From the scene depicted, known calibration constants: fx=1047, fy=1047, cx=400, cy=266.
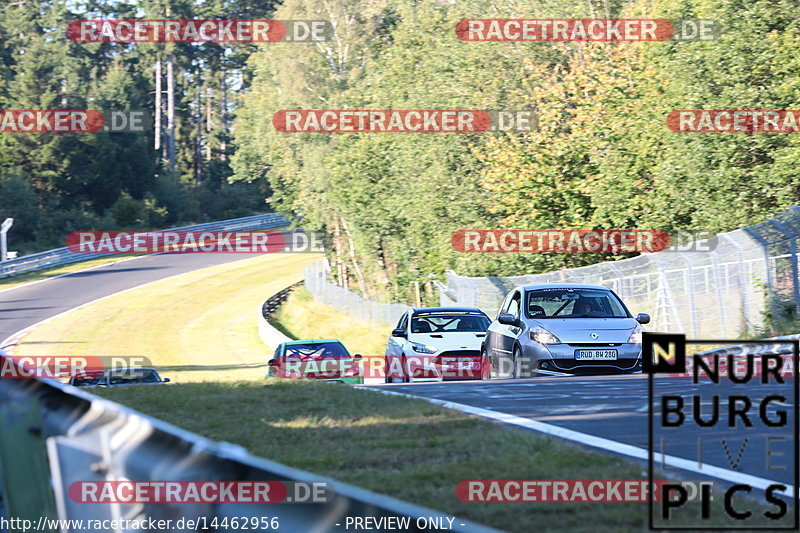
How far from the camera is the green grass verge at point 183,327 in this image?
144 ft

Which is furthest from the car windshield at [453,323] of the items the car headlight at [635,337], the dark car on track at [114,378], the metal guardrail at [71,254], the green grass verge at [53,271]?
the metal guardrail at [71,254]

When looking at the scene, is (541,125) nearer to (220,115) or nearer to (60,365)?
(60,365)

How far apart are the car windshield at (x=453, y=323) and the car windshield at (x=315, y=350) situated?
188 centimetres

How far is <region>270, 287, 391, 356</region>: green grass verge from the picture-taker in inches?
1778

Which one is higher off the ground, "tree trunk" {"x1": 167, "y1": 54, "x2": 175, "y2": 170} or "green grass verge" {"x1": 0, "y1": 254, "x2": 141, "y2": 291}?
"tree trunk" {"x1": 167, "y1": 54, "x2": 175, "y2": 170}

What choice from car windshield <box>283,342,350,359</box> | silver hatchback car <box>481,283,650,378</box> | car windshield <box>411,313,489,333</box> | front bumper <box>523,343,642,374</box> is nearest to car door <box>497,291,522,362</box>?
silver hatchback car <box>481,283,650,378</box>

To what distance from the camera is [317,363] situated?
21.7 m

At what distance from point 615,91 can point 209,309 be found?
29.9m

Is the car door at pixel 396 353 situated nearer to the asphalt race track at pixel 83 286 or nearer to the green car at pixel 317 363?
the green car at pixel 317 363

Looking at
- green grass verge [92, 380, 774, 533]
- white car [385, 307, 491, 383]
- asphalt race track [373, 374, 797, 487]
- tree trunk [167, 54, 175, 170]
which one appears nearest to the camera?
green grass verge [92, 380, 774, 533]

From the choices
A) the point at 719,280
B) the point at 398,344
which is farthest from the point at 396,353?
the point at 719,280

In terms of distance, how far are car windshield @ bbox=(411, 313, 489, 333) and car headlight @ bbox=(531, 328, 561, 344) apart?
4033mm

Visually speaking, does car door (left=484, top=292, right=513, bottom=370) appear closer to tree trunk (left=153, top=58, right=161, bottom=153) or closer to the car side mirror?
the car side mirror

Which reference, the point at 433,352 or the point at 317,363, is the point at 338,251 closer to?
the point at 317,363
